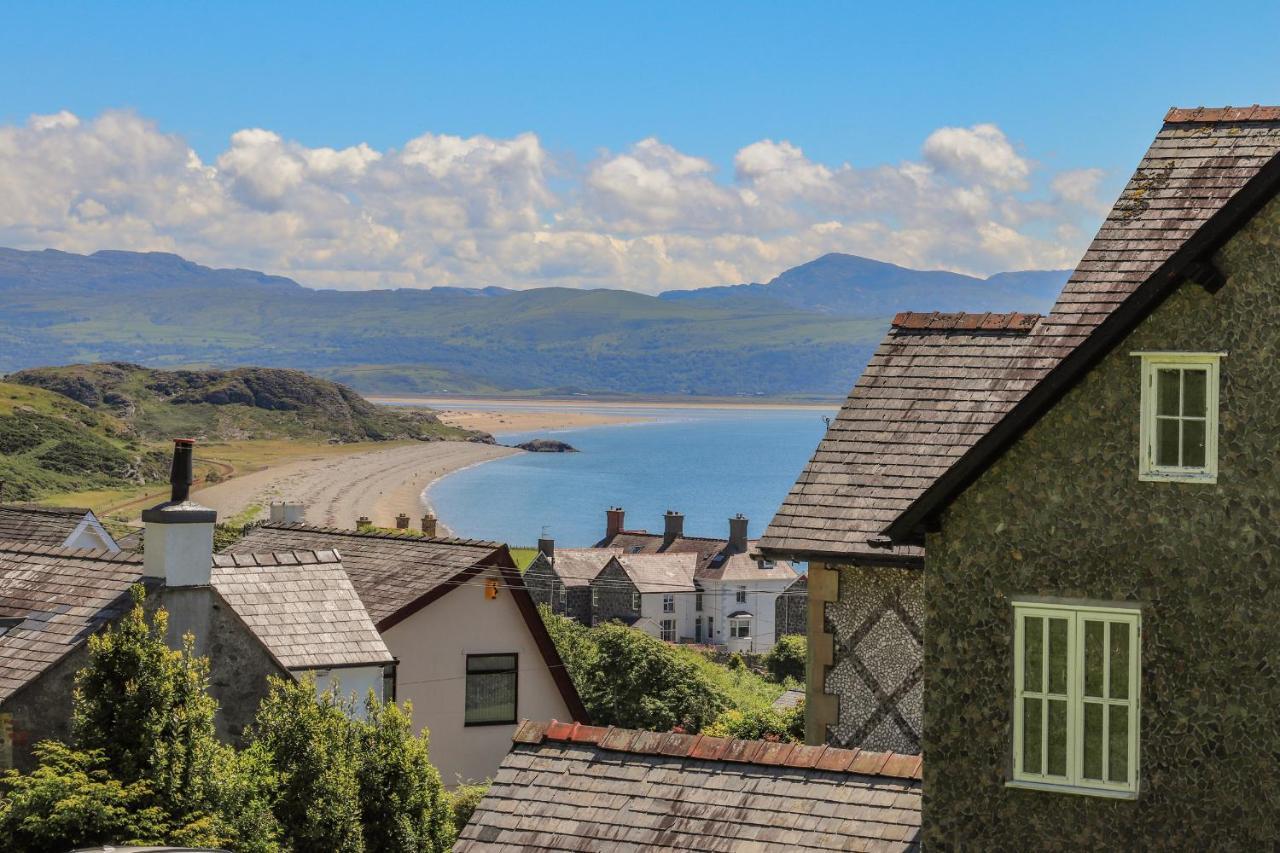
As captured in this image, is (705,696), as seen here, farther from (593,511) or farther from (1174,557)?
(593,511)

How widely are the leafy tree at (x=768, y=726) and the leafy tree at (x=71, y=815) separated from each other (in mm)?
6258

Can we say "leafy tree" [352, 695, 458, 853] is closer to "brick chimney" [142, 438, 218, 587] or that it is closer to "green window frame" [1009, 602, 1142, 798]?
"brick chimney" [142, 438, 218, 587]

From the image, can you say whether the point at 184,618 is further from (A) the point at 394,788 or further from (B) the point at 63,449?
(B) the point at 63,449

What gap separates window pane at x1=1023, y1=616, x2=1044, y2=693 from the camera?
11.5 meters

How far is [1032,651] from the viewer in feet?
38.0

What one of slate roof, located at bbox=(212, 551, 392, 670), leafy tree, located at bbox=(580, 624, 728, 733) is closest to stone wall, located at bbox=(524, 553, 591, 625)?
leafy tree, located at bbox=(580, 624, 728, 733)

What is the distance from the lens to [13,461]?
13888 cm

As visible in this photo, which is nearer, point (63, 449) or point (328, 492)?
point (63, 449)

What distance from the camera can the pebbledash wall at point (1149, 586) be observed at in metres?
11.1

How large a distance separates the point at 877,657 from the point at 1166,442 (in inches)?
193

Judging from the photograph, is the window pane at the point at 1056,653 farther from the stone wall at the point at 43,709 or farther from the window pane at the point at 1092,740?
the stone wall at the point at 43,709

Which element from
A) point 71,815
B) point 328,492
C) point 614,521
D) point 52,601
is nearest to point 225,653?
point 52,601

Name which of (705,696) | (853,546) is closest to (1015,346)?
(853,546)

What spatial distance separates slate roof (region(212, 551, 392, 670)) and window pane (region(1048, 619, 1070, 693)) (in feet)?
35.2
